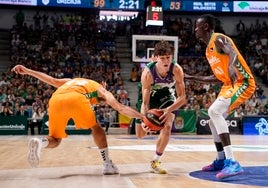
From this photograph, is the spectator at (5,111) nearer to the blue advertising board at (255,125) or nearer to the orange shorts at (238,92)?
the blue advertising board at (255,125)

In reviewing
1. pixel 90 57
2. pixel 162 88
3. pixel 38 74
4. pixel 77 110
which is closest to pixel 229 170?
pixel 162 88

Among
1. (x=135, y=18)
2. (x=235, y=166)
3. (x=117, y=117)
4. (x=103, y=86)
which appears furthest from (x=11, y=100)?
(x=235, y=166)

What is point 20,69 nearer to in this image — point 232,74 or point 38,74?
point 38,74

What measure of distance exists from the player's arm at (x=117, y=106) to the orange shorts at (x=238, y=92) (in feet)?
3.82

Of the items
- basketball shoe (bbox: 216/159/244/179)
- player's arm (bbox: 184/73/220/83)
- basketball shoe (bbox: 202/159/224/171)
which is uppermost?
player's arm (bbox: 184/73/220/83)

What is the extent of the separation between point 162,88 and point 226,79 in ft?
2.94

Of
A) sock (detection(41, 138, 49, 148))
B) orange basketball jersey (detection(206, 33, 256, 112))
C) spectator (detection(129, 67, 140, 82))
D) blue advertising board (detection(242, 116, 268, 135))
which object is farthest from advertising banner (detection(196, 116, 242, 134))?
sock (detection(41, 138, 49, 148))

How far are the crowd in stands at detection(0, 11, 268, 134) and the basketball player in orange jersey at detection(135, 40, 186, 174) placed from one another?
33.1ft

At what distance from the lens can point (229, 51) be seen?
5137mm

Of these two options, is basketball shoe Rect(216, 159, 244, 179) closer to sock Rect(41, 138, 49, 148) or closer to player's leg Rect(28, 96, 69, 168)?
player's leg Rect(28, 96, 69, 168)

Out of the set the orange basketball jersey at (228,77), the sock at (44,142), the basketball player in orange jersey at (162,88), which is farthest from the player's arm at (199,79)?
the sock at (44,142)

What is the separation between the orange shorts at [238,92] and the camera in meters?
5.17

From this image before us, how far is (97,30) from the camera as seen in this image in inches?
938

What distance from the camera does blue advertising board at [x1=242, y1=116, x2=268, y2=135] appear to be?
16.3 metres
